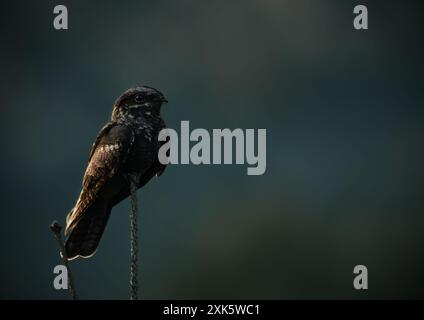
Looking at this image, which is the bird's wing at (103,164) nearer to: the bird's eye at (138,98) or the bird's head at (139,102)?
the bird's head at (139,102)

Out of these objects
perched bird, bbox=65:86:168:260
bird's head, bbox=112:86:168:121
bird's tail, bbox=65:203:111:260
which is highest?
bird's head, bbox=112:86:168:121

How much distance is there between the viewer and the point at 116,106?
6.47 m

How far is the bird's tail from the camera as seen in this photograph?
5688 millimetres

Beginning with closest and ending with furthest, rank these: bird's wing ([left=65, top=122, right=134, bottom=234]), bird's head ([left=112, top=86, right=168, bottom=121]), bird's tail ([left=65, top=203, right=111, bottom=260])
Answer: bird's tail ([left=65, top=203, right=111, bottom=260]) → bird's wing ([left=65, top=122, right=134, bottom=234]) → bird's head ([left=112, top=86, right=168, bottom=121])

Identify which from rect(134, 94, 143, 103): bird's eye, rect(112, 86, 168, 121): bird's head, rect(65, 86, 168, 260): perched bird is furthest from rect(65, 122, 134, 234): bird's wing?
rect(134, 94, 143, 103): bird's eye

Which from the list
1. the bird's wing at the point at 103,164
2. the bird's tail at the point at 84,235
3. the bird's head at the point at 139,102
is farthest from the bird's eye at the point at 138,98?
the bird's tail at the point at 84,235


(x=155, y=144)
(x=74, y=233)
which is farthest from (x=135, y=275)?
(x=155, y=144)

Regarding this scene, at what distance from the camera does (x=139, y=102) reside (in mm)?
6383

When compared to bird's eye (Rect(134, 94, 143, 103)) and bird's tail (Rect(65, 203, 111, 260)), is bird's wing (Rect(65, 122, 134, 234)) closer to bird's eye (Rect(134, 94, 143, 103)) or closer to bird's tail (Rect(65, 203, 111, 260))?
bird's tail (Rect(65, 203, 111, 260))

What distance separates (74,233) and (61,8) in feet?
10.7

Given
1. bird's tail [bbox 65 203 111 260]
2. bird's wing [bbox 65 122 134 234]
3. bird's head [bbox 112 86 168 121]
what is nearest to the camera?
bird's tail [bbox 65 203 111 260]

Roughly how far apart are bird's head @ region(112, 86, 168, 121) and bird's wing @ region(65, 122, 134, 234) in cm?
20

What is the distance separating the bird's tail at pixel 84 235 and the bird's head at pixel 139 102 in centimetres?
109

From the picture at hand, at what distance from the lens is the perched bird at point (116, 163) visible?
18.9 ft
